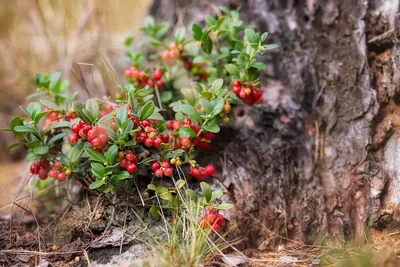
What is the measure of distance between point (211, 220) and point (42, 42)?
9.19 feet

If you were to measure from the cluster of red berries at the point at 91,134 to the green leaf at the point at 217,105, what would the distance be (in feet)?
1.58

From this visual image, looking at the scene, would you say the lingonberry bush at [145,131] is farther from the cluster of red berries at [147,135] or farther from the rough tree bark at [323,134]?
the rough tree bark at [323,134]

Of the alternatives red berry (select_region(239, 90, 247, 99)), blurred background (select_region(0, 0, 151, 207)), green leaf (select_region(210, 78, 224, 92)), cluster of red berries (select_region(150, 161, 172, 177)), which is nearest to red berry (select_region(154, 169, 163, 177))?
cluster of red berries (select_region(150, 161, 172, 177))

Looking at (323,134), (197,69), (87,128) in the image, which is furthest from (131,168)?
(323,134)

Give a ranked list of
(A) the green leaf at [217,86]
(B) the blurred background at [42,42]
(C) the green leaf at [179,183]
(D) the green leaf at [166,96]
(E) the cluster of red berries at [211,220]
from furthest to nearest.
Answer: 1. (B) the blurred background at [42,42]
2. (D) the green leaf at [166,96]
3. (A) the green leaf at [217,86]
4. (C) the green leaf at [179,183]
5. (E) the cluster of red berries at [211,220]

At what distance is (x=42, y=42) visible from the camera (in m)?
3.71

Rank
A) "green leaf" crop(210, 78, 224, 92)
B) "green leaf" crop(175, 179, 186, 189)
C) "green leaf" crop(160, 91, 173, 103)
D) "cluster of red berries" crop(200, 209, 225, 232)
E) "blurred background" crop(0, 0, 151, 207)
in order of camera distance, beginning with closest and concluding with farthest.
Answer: "cluster of red berries" crop(200, 209, 225, 232) < "green leaf" crop(175, 179, 186, 189) < "green leaf" crop(210, 78, 224, 92) < "green leaf" crop(160, 91, 173, 103) < "blurred background" crop(0, 0, 151, 207)

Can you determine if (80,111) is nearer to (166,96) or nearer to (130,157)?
(130,157)

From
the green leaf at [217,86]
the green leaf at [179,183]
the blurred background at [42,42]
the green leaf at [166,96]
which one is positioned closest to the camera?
the green leaf at [179,183]

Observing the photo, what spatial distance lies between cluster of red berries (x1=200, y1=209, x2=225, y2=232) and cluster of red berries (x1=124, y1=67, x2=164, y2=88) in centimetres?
85

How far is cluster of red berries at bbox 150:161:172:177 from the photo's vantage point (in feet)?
5.75

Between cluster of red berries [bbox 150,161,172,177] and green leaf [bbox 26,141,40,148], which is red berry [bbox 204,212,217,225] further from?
green leaf [bbox 26,141,40,148]

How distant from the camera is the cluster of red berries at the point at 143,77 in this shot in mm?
2191

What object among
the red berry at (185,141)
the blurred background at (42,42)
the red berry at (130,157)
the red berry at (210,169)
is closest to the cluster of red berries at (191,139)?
the red berry at (185,141)
